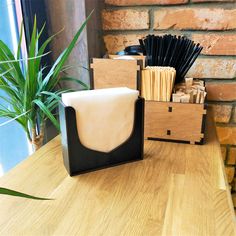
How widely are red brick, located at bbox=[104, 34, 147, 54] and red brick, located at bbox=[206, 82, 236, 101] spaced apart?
0.34 m

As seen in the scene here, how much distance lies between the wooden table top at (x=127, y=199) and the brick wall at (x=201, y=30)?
0.40 m

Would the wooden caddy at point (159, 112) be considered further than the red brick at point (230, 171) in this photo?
No

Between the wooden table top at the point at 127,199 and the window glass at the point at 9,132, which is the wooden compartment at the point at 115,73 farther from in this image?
the window glass at the point at 9,132

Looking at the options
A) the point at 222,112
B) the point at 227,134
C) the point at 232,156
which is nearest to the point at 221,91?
the point at 222,112

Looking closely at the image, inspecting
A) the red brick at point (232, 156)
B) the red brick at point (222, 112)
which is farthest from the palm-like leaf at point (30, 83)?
the red brick at point (232, 156)

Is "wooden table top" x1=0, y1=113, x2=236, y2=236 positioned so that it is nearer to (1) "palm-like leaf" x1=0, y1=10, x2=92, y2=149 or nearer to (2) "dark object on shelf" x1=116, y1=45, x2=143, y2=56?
(1) "palm-like leaf" x1=0, y1=10, x2=92, y2=149

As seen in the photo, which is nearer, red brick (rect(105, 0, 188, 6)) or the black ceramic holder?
the black ceramic holder

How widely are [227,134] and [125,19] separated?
630 millimetres

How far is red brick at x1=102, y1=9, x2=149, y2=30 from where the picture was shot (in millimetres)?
995

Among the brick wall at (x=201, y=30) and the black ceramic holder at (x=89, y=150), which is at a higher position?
the brick wall at (x=201, y=30)

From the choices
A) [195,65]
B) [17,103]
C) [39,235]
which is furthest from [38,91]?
[195,65]

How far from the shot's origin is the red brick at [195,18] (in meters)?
0.93

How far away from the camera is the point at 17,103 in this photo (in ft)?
2.53

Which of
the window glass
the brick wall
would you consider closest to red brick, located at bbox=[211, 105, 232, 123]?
the brick wall
